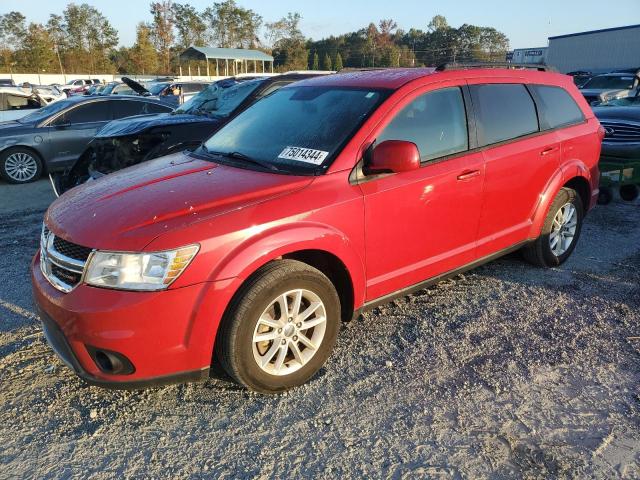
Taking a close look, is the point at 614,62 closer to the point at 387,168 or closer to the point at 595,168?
the point at 595,168

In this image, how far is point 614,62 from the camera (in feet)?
135

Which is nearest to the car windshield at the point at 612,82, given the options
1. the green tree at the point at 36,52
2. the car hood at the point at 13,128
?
the car hood at the point at 13,128

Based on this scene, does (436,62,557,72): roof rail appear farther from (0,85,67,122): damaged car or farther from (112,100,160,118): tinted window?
(0,85,67,122): damaged car

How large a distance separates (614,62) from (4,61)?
66.9 metres

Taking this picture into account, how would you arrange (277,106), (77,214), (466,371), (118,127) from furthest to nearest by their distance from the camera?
(118,127) → (277,106) → (466,371) → (77,214)

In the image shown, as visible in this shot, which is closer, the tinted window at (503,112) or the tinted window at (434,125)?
the tinted window at (434,125)

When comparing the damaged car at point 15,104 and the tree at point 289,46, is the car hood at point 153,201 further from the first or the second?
the tree at point 289,46

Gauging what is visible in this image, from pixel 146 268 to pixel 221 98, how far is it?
17.4 feet

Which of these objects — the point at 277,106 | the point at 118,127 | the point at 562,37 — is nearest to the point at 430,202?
the point at 277,106

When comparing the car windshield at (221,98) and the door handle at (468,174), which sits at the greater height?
the car windshield at (221,98)

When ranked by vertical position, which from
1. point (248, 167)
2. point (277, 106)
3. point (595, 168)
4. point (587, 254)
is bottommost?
point (587, 254)

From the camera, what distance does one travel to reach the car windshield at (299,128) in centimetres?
319

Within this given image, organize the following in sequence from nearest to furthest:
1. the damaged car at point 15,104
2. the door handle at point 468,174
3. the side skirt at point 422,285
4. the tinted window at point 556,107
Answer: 1. the side skirt at point 422,285
2. the door handle at point 468,174
3. the tinted window at point 556,107
4. the damaged car at point 15,104

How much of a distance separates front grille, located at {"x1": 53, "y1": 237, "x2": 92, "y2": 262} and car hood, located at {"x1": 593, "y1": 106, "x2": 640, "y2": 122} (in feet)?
23.6
